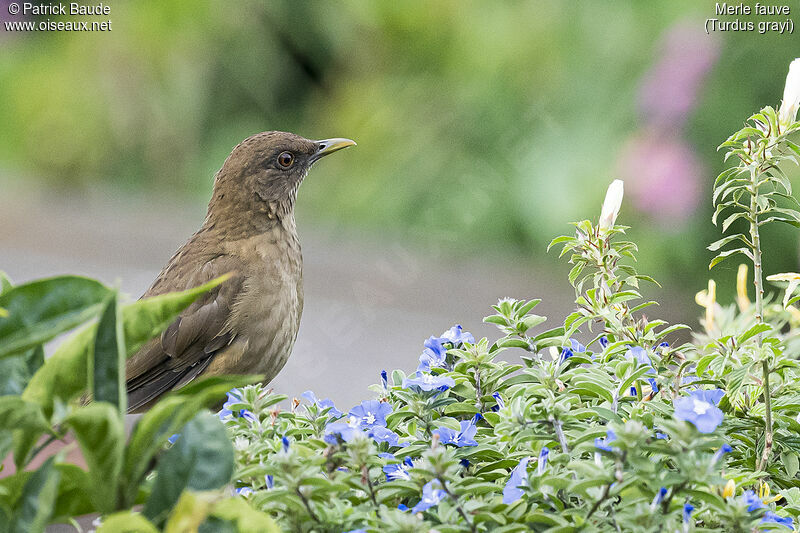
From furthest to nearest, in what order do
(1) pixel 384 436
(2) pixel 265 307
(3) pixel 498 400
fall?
(2) pixel 265 307, (3) pixel 498 400, (1) pixel 384 436

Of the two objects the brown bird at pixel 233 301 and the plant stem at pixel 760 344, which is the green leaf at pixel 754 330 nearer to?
the plant stem at pixel 760 344

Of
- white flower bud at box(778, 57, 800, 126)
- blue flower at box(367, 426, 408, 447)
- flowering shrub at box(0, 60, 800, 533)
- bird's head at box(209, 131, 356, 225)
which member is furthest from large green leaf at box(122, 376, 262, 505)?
bird's head at box(209, 131, 356, 225)

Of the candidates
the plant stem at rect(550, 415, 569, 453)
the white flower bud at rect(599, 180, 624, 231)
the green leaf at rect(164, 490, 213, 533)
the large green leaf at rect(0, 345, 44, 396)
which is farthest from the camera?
the white flower bud at rect(599, 180, 624, 231)

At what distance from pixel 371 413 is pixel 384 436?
3.5 inches

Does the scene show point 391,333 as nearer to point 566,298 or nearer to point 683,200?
point 566,298

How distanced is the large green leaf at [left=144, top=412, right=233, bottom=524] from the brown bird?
1423 millimetres

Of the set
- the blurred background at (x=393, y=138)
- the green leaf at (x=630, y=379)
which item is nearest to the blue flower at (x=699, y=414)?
the green leaf at (x=630, y=379)

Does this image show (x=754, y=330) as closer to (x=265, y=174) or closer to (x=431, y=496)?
(x=431, y=496)

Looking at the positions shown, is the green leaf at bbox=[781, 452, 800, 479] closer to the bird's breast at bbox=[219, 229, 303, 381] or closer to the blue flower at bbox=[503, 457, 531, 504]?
the blue flower at bbox=[503, 457, 531, 504]

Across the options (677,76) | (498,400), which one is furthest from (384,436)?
(677,76)

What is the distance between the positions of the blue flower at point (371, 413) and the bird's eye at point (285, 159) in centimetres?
136

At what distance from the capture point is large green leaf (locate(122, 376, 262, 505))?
2.88 ft

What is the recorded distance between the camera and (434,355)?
1.41 metres

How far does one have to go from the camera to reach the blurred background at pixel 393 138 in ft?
14.3
